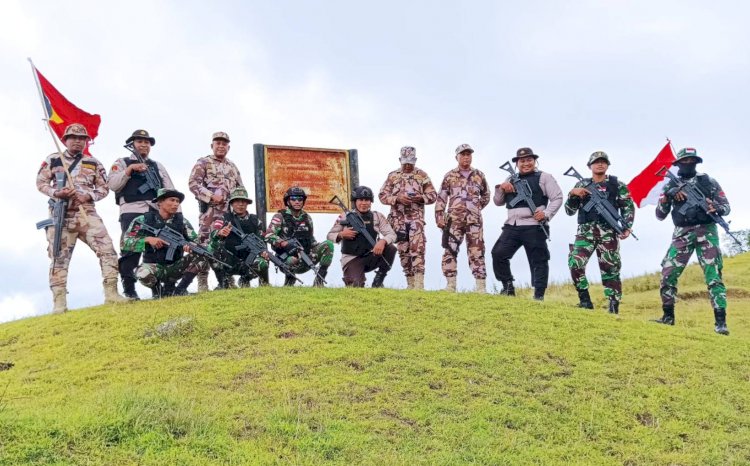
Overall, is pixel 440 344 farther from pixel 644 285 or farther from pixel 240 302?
pixel 644 285

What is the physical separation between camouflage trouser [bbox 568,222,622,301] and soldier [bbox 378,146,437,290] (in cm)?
257

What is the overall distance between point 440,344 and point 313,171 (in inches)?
242

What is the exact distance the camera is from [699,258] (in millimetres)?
10328

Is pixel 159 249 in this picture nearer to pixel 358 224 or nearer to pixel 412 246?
pixel 358 224

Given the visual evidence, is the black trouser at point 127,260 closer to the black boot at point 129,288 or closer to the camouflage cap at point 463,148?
the black boot at point 129,288

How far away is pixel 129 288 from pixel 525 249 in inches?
247

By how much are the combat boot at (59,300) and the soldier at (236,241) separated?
2316mm

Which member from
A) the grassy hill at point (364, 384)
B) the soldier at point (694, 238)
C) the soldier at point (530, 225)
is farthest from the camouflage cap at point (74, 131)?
the soldier at point (694, 238)

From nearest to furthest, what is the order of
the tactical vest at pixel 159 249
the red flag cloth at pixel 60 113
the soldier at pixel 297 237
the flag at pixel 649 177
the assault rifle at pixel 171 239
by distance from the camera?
the assault rifle at pixel 171 239 < the tactical vest at pixel 159 249 < the soldier at pixel 297 237 < the red flag cloth at pixel 60 113 < the flag at pixel 649 177

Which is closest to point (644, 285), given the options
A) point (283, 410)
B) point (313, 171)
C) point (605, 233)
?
point (605, 233)

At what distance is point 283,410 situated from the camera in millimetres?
5801

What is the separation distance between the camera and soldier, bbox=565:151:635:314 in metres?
10.4

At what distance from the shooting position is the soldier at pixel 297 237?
10945 mm

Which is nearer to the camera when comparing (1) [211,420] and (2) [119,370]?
(1) [211,420]
